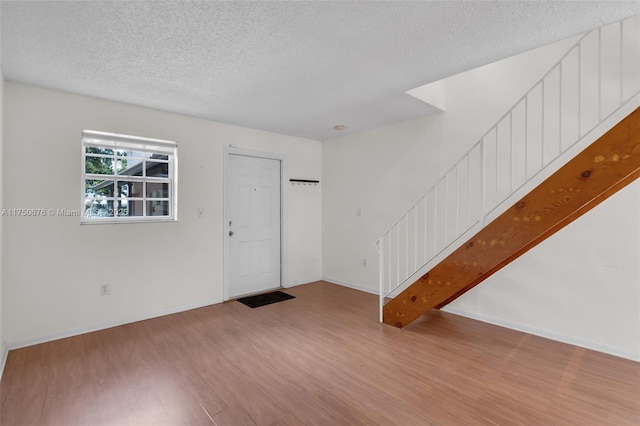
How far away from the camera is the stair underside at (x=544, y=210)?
6.05 feet

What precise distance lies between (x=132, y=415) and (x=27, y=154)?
2.49m

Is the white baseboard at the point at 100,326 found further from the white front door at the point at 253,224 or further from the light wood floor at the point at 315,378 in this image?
the white front door at the point at 253,224

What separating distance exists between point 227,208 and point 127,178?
1.18 m

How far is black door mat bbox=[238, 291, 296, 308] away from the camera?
3.90 m

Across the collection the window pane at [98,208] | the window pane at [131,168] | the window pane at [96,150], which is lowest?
the window pane at [98,208]

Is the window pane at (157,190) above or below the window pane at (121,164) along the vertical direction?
below

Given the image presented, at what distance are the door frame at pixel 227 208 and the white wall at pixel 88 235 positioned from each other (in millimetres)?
60

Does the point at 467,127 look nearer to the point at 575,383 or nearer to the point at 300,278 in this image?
the point at 575,383

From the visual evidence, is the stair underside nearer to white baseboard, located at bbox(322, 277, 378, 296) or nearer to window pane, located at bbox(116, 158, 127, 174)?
white baseboard, located at bbox(322, 277, 378, 296)

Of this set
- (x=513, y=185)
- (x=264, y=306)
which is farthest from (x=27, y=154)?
(x=513, y=185)

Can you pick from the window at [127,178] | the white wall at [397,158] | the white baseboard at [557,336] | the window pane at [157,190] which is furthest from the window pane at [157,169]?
the white baseboard at [557,336]

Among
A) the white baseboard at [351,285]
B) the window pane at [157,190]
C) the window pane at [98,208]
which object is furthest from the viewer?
the white baseboard at [351,285]

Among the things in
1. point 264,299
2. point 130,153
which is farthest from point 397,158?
point 130,153

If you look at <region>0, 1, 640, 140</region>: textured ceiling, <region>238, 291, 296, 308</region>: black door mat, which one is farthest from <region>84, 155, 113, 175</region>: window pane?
<region>238, 291, 296, 308</region>: black door mat
